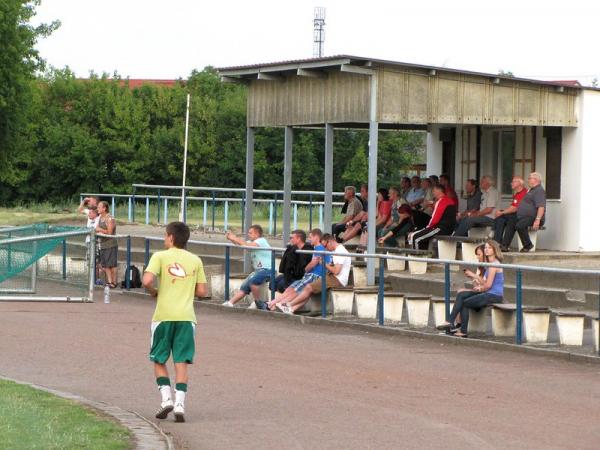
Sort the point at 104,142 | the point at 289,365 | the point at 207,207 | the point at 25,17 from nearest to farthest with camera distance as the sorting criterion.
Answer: the point at 289,365
the point at 207,207
the point at 25,17
the point at 104,142

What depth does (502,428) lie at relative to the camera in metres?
10.5

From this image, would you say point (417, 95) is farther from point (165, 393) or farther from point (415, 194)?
point (165, 393)

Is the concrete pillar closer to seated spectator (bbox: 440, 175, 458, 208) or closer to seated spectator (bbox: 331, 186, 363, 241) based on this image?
seated spectator (bbox: 331, 186, 363, 241)

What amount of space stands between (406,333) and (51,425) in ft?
27.5

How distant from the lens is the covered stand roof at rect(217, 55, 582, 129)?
21.6 m

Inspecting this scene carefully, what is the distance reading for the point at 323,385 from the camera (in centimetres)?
1293

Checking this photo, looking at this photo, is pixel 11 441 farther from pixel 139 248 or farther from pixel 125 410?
pixel 139 248

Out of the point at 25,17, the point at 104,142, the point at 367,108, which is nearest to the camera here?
the point at 367,108

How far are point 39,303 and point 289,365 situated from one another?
29.5ft

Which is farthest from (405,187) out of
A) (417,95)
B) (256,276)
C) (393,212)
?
(256,276)

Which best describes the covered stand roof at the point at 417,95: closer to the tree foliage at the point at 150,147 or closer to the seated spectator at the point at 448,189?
the seated spectator at the point at 448,189

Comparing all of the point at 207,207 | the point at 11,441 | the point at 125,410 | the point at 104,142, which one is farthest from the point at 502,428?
the point at 104,142

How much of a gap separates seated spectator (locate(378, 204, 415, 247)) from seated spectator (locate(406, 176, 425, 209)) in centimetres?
102

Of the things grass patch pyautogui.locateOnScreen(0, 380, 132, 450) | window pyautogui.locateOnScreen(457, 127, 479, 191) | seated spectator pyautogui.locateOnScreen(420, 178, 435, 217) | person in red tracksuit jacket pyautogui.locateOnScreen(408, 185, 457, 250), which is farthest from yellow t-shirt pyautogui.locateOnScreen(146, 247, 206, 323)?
window pyautogui.locateOnScreen(457, 127, 479, 191)
